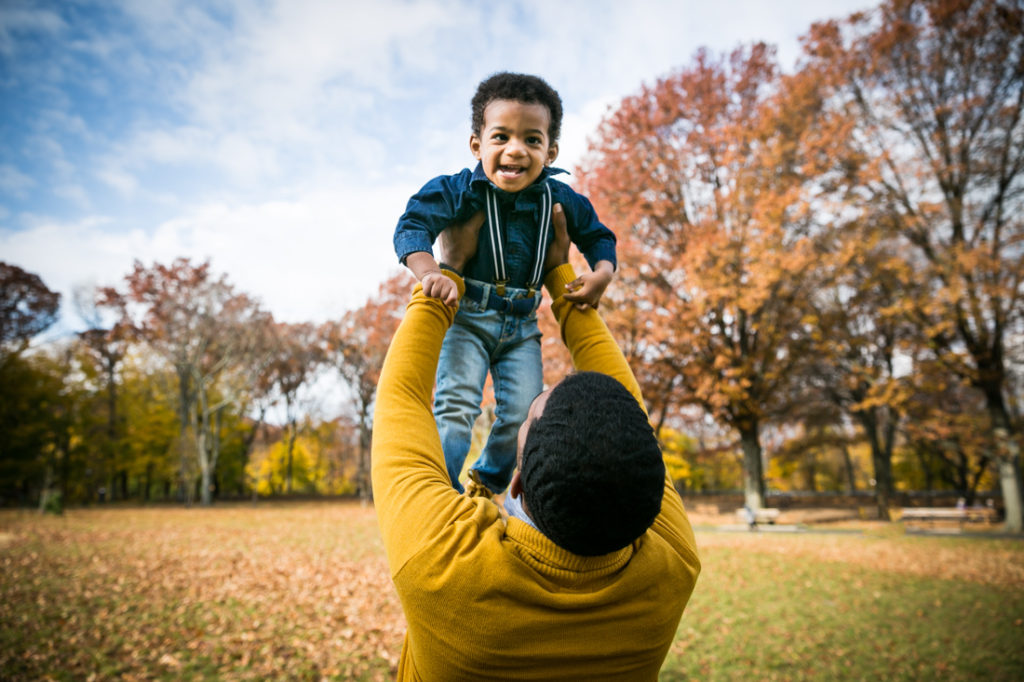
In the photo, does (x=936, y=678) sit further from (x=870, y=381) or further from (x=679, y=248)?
(x=870, y=381)

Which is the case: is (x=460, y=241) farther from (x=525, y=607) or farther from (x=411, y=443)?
(x=525, y=607)

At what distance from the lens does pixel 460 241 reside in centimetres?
201

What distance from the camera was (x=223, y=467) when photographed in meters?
38.1

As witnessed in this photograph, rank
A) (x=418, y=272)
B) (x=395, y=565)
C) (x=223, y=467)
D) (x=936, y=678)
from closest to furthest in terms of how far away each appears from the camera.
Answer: (x=395, y=565), (x=418, y=272), (x=936, y=678), (x=223, y=467)

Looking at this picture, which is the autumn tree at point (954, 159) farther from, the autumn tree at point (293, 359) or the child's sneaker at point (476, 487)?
the autumn tree at point (293, 359)

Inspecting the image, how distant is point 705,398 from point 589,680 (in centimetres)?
1542

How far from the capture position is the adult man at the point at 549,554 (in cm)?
110

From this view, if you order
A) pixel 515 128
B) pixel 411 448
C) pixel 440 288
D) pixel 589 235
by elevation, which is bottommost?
pixel 411 448

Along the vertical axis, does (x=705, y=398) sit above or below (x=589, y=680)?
above

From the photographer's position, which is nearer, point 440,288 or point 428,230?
point 440,288

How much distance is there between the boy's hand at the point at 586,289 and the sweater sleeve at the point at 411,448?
547 millimetres

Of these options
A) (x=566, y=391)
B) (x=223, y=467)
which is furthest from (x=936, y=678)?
(x=223, y=467)

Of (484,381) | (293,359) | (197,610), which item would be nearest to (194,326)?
(293,359)

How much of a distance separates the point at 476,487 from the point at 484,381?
1.45 ft
